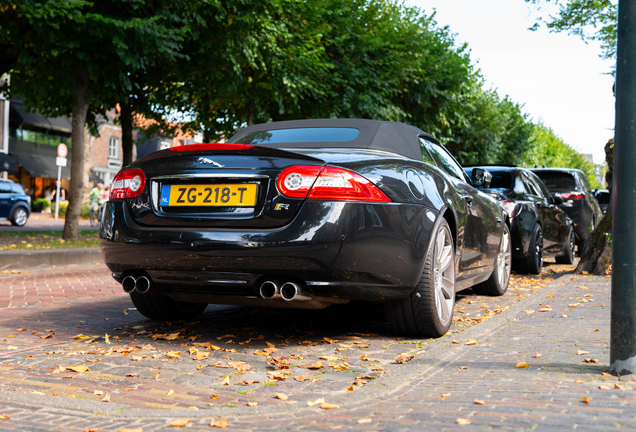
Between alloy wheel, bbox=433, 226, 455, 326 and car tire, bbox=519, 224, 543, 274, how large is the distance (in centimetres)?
468

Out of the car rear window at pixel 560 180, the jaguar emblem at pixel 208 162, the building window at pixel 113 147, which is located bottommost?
the jaguar emblem at pixel 208 162

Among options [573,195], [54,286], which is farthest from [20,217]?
[573,195]

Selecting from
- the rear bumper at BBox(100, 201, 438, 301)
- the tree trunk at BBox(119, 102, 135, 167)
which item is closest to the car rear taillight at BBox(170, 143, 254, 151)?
the rear bumper at BBox(100, 201, 438, 301)

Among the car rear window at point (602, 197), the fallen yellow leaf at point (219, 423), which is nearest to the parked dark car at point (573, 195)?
the car rear window at point (602, 197)

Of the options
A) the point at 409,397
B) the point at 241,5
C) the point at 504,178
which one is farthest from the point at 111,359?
the point at 241,5

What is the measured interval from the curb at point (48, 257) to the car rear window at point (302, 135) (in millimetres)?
5812

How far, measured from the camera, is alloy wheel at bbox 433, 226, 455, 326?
4500mm

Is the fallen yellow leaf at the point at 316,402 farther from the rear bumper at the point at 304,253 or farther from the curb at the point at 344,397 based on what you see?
the rear bumper at the point at 304,253

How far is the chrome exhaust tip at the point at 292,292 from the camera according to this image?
3.88 meters

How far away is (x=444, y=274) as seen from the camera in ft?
15.7

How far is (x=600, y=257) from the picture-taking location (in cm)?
892

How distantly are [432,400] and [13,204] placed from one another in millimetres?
25148

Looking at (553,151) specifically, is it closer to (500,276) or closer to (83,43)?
(83,43)

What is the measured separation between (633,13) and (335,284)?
83.1 inches
